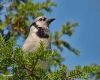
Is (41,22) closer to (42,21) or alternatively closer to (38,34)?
(42,21)

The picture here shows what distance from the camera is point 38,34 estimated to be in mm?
6062

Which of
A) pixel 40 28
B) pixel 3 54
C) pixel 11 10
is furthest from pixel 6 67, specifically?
pixel 11 10

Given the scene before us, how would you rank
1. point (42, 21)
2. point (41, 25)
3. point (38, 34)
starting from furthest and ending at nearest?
point (42, 21), point (41, 25), point (38, 34)

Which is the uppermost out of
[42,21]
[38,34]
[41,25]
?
[42,21]

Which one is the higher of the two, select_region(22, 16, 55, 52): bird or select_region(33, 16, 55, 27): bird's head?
select_region(33, 16, 55, 27): bird's head

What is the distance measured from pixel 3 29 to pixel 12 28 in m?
0.17

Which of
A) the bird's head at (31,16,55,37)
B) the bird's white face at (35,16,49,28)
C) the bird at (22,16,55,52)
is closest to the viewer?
the bird at (22,16,55,52)

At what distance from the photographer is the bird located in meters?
5.41

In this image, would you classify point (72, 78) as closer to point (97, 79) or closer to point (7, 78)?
point (7, 78)

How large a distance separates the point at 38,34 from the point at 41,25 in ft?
2.01

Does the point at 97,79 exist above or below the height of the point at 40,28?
below

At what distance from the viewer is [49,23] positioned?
22.5 ft

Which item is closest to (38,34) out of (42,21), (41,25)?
(41,25)

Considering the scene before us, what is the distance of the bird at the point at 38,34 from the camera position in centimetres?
541
